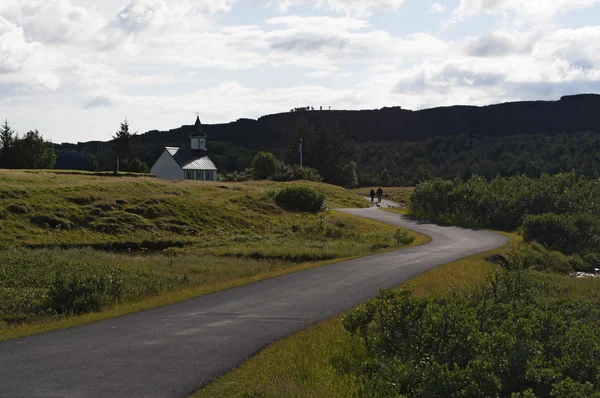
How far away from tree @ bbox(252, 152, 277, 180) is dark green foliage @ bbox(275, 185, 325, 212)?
30709 mm

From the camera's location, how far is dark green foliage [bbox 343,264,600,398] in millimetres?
7996

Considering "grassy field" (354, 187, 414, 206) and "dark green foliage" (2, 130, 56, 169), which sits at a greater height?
"dark green foliage" (2, 130, 56, 169)

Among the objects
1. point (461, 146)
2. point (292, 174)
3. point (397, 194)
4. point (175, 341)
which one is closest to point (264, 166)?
point (292, 174)

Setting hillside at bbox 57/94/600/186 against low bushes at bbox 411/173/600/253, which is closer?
low bushes at bbox 411/173/600/253

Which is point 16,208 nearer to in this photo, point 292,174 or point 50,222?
point 50,222

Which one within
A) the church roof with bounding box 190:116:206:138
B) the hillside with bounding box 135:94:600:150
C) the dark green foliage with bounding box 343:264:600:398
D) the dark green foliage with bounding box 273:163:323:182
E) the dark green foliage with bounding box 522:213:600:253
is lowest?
the dark green foliage with bounding box 522:213:600:253

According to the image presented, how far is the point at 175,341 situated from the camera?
12242 mm

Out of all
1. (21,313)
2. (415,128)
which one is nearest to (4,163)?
(21,313)

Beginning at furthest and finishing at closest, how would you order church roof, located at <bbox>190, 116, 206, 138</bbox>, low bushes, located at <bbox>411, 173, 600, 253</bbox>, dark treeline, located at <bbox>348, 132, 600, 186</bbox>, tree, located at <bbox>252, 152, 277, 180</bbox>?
dark treeline, located at <bbox>348, 132, 600, 186</bbox>, church roof, located at <bbox>190, 116, 206, 138</bbox>, tree, located at <bbox>252, 152, 277, 180</bbox>, low bushes, located at <bbox>411, 173, 600, 253</bbox>

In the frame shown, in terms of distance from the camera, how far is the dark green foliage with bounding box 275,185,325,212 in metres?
56.7

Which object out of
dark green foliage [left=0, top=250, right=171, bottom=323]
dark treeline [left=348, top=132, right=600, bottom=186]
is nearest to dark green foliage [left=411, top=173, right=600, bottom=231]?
dark green foliage [left=0, top=250, right=171, bottom=323]

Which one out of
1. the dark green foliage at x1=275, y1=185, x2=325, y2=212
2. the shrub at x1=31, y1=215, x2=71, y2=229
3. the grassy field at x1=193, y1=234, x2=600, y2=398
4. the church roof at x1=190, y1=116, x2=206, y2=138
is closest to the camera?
the grassy field at x1=193, y1=234, x2=600, y2=398

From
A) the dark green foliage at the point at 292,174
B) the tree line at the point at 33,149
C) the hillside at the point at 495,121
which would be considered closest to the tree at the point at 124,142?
the tree line at the point at 33,149

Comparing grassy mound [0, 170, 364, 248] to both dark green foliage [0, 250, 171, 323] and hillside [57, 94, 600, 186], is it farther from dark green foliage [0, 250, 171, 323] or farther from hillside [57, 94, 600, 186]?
hillside [57, 94, 600, 186]
